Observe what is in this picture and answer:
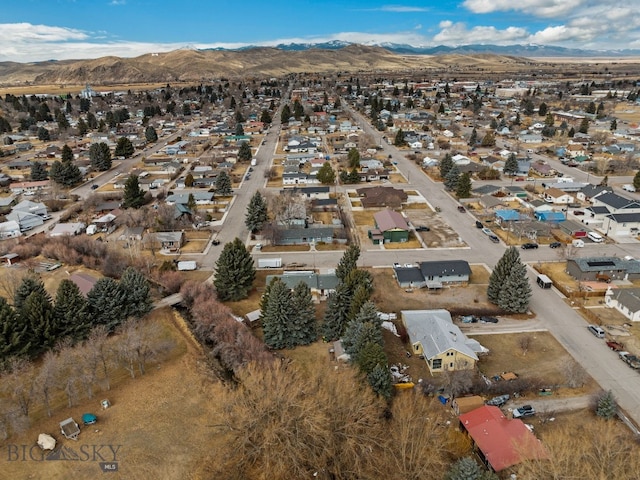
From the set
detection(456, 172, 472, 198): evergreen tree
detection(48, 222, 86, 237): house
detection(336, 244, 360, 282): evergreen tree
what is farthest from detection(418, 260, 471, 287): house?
detection(48, 222, 86, 237): house

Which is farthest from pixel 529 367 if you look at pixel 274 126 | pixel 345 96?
pixel 345 96

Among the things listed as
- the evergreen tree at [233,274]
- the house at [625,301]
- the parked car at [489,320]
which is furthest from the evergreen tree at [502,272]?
the evergreen tree at [233,274]

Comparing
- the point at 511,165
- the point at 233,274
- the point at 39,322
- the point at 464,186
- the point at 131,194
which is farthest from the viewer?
the point at 511,165

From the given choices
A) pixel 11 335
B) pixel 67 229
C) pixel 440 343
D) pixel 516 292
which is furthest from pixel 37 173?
pixel 516 292

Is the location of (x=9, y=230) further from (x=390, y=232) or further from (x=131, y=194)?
(x=390, y=232)

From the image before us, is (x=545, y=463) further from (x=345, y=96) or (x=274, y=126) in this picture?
(x=345, y=96)

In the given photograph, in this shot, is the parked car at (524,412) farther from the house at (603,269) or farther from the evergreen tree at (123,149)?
the evergreen tree at (123,149)
